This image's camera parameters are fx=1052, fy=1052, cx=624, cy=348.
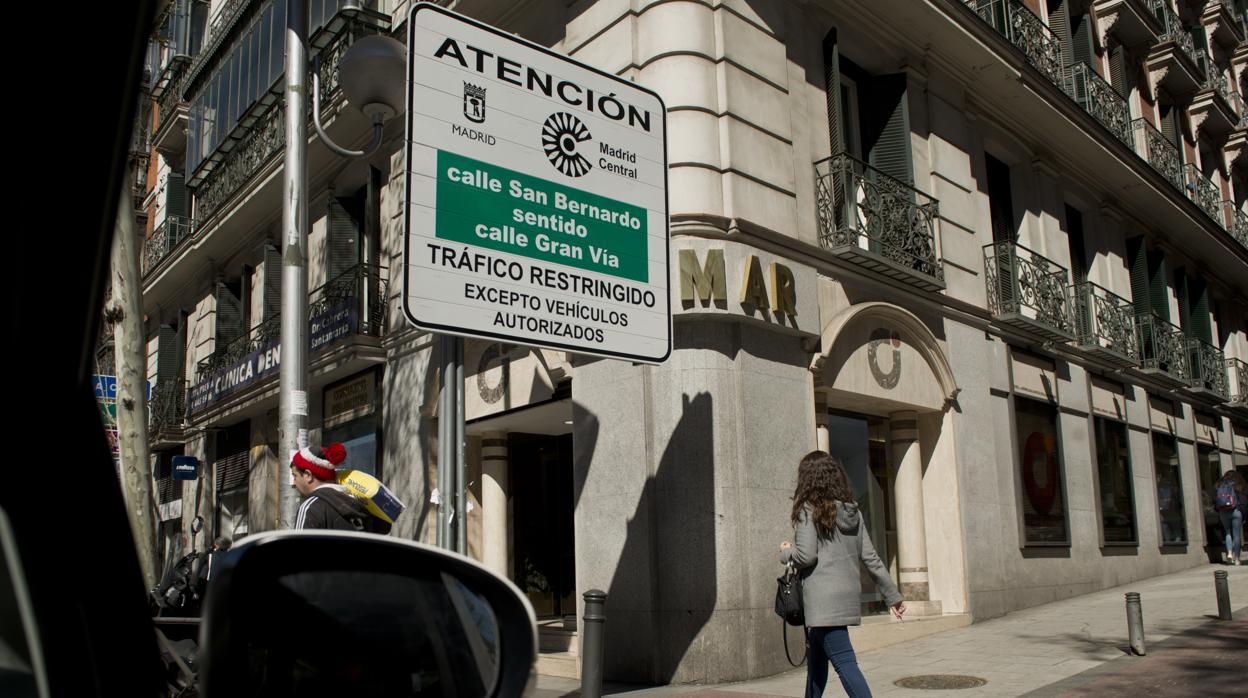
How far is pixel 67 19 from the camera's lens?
44.4 inches

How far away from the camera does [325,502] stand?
6.67 metres

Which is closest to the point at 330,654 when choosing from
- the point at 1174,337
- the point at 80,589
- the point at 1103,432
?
the point at 80,589

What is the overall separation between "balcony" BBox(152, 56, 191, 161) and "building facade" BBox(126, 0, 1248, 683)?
1883mm

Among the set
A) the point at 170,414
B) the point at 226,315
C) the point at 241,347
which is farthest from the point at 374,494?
the point at 170,414

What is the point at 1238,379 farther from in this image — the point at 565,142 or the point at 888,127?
the point at 565,142

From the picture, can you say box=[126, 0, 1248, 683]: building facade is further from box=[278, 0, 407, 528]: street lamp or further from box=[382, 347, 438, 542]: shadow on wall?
box=[278, 0, 407, 528]: street lamp

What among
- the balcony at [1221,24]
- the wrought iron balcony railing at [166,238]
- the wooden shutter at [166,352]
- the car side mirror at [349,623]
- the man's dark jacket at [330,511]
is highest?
the balcony at [1221,24]

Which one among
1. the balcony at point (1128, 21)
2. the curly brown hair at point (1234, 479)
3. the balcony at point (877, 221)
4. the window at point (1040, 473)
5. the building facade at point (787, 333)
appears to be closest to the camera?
the building facade at point (787, 333)

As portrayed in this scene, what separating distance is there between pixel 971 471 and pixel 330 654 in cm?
1235

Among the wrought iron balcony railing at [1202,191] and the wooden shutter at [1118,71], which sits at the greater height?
the wooden shutter at [1118,71]

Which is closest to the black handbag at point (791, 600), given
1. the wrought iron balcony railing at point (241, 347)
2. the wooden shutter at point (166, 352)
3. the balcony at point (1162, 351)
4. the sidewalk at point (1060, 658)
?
the sidewalk at point (1060, 658)

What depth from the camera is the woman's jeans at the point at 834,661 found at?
6188mm

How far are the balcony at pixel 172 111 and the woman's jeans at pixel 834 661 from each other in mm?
20494

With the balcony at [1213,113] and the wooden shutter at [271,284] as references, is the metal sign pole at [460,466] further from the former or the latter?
the balcony at [1213,113]
